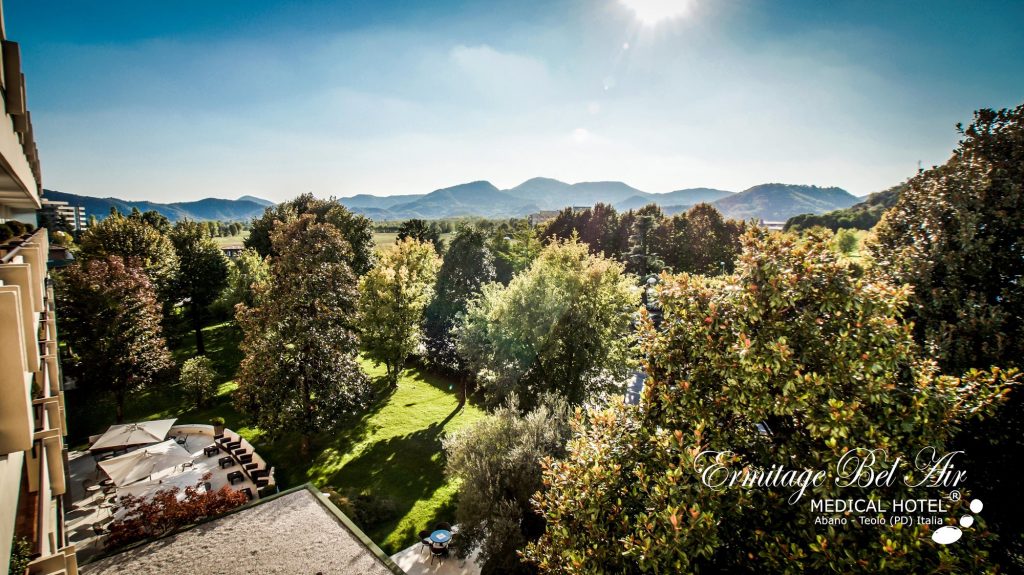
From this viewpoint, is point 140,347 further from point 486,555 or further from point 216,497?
point 486,555

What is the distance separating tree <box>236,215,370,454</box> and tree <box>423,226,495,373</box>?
12735 millimetres

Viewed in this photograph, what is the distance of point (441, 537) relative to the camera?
12.0 meters

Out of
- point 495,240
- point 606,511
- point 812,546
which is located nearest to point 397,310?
point 606,511

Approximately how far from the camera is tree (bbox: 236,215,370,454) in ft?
49.7

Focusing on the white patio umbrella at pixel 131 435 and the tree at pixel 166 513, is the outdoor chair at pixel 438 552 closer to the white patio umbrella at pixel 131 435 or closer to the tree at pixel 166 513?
the tree at pixel 166 513

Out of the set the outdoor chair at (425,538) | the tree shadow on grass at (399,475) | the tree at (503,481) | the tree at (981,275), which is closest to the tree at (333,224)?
the tree shadow on grass at (399,475)

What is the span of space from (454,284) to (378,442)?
13.1 metres

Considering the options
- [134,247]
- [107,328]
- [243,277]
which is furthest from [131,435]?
[134,247]

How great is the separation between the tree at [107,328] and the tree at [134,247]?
8.32 metres

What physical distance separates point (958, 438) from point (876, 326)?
443 cm

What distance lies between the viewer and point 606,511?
6.22 metres

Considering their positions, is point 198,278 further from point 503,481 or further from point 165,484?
point 503,481

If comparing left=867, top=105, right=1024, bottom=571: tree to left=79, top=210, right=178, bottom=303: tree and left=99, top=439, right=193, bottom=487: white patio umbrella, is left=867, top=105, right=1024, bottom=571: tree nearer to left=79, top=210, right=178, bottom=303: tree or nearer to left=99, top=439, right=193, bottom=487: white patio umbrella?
left=99, top=439, right=193, bottom=487: white patio umbrella

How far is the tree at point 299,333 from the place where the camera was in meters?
→ 15.1
